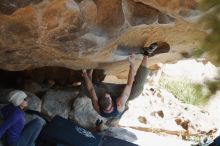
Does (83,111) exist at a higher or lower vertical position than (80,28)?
lower

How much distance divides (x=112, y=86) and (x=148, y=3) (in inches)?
70.2

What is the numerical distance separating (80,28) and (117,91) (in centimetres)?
153

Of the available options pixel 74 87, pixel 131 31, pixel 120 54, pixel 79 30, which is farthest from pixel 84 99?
pixel 79 30

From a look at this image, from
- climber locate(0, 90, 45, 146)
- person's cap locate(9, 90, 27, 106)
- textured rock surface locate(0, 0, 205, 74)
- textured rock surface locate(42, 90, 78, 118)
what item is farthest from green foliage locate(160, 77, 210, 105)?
person's cap locate(9, 90, 27, 106)

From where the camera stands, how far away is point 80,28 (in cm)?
526

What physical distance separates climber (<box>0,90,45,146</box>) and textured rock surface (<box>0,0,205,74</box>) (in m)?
0.72

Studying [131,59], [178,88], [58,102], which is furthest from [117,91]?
[178,88]

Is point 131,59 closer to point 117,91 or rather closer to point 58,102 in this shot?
point 117,91

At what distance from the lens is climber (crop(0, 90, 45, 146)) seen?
15.9ft

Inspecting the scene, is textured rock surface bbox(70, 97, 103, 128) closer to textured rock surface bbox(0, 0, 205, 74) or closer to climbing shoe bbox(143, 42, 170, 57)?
textured rock surface bbox(0, 0, 205, 74)

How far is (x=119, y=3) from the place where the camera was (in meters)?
5.41

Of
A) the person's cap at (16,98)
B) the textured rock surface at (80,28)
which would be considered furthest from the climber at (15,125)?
the textured rock surface at (80,28)

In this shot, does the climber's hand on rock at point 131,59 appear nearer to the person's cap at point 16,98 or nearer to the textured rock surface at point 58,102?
the textured rock surface at point 58,102

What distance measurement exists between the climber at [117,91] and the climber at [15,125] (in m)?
1.18
